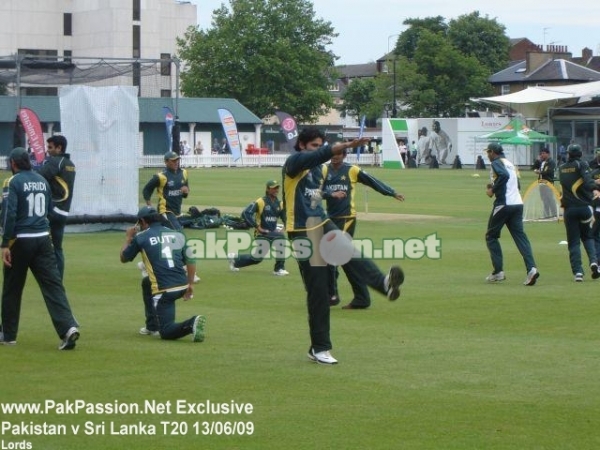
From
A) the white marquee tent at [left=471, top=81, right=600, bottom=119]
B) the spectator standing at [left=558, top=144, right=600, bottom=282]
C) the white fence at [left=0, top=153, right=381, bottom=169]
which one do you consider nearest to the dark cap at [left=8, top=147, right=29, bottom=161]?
the spectator standing at [left=558, top=144, right=600, bottom=282]

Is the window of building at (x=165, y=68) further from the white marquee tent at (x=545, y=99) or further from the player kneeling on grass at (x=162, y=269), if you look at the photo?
the white marquee tent at (x=545, y=99)

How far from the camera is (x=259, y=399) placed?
889 centimetres

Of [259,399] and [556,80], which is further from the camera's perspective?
[556,80]

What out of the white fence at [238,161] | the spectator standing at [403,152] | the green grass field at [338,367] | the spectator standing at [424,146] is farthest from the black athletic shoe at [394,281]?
the spectator standing at [403,152]

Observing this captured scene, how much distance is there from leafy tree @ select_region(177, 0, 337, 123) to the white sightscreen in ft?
258

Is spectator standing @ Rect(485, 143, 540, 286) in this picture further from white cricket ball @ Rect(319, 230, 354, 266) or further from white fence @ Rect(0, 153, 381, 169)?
white fence @ Rect(0, 153, 381, 169)

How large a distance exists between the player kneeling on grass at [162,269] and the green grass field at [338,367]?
29 centimetres

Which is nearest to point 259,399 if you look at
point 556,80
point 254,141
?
point 254,141

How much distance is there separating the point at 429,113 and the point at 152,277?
97.9 meters

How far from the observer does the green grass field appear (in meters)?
7.86

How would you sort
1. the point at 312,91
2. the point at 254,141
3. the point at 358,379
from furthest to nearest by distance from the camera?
the point at 312,91 < the point at 254,141 < the point at 358,379

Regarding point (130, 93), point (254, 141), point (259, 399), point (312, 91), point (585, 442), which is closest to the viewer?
point (585, 442)

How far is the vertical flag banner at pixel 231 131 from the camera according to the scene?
6869cm

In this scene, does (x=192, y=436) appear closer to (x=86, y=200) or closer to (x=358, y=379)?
(x=358, y=379)
